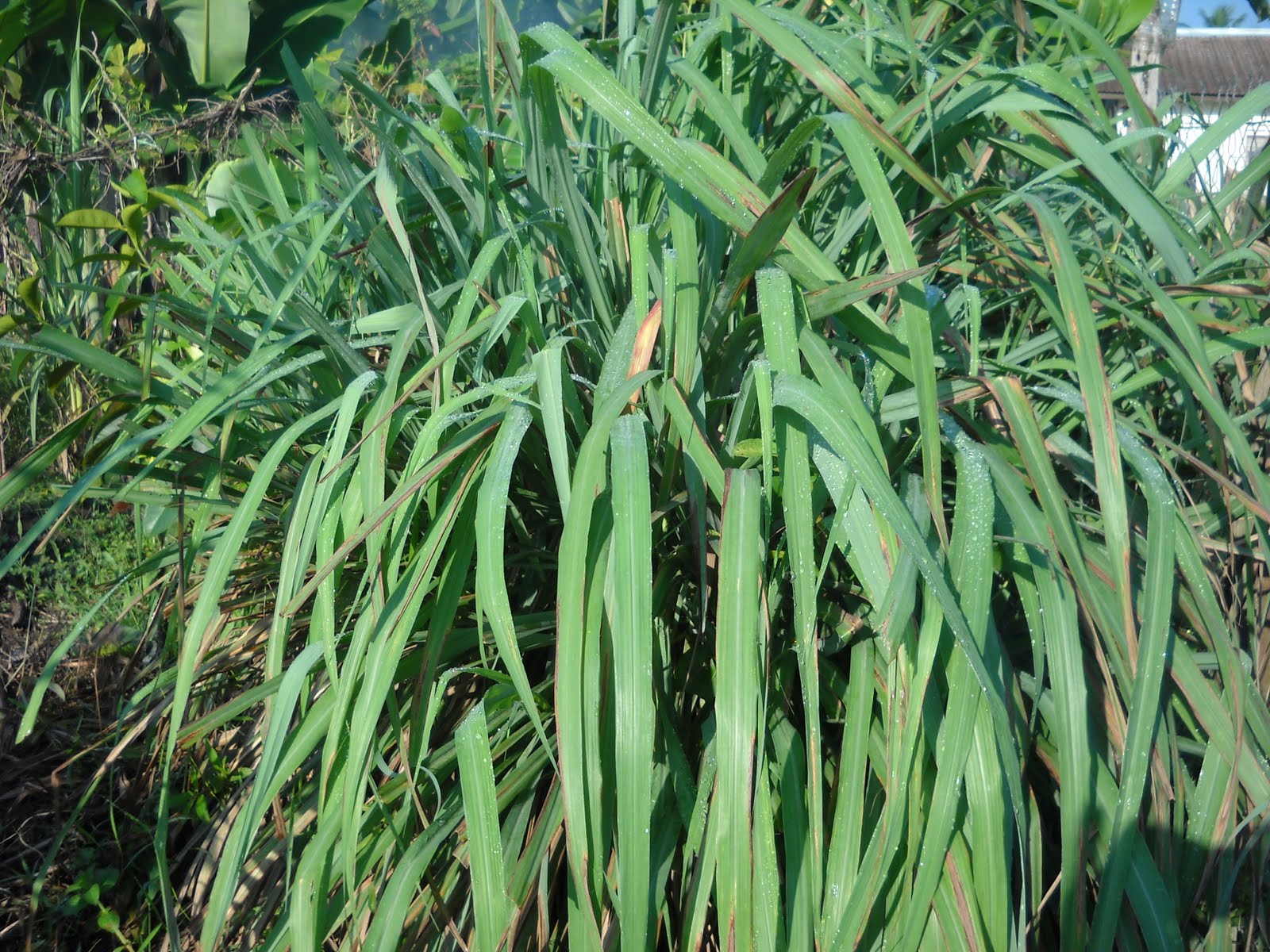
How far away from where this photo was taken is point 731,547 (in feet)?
3.40

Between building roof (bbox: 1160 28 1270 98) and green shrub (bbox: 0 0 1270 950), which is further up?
building roof (bbox: 1160 28 1270 98)

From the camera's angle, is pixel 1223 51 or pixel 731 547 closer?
pixel 731 547

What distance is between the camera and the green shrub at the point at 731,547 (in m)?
1.05

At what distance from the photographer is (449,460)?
1151 mm

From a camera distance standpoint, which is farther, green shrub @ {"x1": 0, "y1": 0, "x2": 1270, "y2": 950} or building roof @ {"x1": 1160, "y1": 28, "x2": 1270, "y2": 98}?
building roof @ {"x1": 1160, "y1": 28, "x2": 1270, "y2": 98}

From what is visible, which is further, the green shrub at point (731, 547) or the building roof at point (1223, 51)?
the building roof at point (1223, 51)

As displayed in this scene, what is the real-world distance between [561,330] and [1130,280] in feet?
3.18

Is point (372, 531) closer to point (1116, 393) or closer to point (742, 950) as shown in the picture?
point (742, 950)

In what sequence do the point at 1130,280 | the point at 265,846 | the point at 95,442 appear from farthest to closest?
the point at 1130,280
the point at 95,442
the point at 265,846

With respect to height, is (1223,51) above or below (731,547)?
above

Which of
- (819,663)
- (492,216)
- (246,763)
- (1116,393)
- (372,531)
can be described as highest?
(492,216)

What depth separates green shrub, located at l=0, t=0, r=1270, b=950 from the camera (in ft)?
3.46

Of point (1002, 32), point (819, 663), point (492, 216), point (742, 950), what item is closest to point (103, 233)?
point (492, 216)

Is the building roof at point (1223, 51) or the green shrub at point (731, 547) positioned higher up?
the building roof at point (1223, 51)
